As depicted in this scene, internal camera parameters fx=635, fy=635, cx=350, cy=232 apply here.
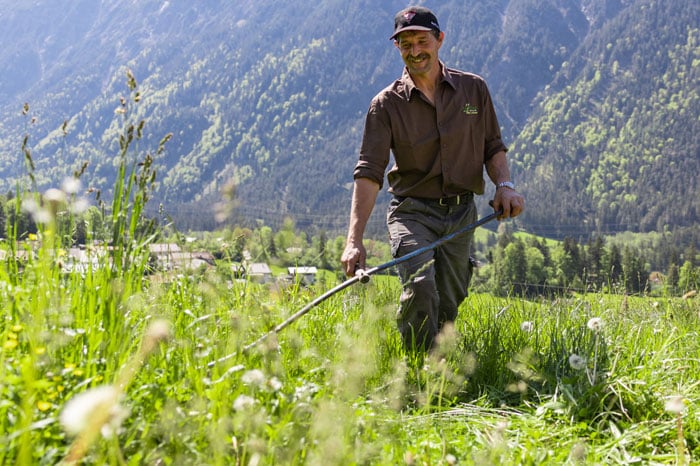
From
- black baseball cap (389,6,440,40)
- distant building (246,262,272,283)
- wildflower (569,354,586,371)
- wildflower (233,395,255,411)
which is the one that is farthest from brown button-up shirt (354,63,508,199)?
wildflower (233,395,255,411)

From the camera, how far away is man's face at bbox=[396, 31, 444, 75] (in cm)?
514

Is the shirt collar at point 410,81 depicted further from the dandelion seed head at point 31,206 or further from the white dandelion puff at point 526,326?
the dandelion seed head at point 31,206

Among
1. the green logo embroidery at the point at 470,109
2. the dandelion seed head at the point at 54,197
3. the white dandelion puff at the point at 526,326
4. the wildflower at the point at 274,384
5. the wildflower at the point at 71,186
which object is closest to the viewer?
the wildflower at the point at 274,384

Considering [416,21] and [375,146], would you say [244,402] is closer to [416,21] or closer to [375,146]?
[375,146]

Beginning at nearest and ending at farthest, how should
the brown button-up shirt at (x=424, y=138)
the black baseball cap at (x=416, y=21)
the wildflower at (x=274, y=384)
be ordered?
the wildflower at (x=274, y=384) < the black baseball cap at (x=416, y=21) < the brown button-up shirt at (x=424, y=138)

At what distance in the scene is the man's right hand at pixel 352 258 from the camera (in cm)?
448

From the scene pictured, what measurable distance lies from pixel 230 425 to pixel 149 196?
1.12 m

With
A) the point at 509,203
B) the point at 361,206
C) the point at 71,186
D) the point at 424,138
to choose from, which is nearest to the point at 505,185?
the point at 509,203

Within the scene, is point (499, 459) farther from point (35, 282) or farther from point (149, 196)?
point (35, 282)

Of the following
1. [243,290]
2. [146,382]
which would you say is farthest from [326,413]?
[243,290]

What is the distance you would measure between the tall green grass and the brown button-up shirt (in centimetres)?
121

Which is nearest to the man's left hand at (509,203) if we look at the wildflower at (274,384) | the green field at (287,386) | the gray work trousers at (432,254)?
the gray work trousers at (432,254)

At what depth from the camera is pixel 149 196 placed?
2.89 meters

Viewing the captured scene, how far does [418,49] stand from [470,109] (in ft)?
2.30
